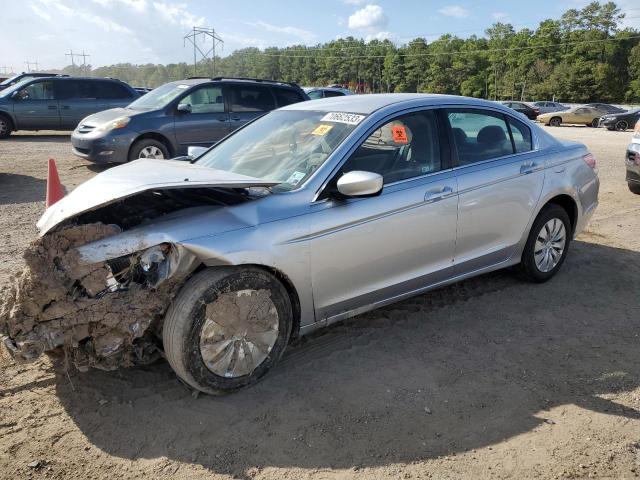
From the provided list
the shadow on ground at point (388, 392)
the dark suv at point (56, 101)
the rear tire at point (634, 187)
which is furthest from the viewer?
the dark suv at point (56, 101)

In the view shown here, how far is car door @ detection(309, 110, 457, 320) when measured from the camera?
3.38 metres

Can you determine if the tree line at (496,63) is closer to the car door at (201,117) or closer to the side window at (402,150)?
the car door at (201,117)

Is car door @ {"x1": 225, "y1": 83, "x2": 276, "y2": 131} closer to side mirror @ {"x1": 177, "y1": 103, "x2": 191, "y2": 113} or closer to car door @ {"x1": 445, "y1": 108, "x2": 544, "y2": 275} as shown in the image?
side mirror @ {"x1": 177, "y1": 103, "x2": 191, "y2": 113}

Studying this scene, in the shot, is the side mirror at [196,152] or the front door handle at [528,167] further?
the side mirror at [196,152]

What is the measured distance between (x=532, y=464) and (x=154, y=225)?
2.38 m

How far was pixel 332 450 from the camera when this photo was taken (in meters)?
2.75

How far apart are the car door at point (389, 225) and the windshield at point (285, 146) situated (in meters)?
0.21

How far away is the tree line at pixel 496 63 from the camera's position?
6200cm

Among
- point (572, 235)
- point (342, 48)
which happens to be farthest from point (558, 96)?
point (572, 235)

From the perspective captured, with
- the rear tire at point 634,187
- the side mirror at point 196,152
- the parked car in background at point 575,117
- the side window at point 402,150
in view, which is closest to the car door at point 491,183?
the side window at point 402,150

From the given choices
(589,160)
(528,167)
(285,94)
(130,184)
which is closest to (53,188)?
(130,184)

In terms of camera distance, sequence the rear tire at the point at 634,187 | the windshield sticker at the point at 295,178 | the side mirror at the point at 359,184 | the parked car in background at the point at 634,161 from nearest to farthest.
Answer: the side mirror at the point at 359,184 → the windshield sticker at the point at 295,178 → the parked car in background at the point at 634,161 → the rear tire at the point at 634,187

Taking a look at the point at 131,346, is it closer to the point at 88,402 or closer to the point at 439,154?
the point at 88,402

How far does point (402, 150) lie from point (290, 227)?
1.18m
